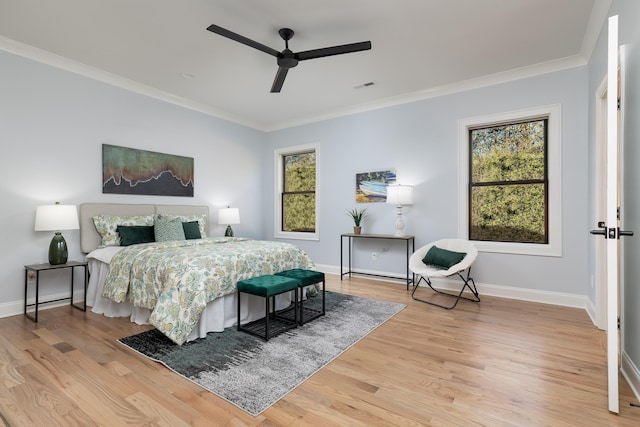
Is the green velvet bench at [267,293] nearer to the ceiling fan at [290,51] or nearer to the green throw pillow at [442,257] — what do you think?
the green throw pillow at [442,257]

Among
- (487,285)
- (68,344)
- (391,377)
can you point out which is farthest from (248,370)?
(487,285)

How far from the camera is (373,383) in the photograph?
202 cm

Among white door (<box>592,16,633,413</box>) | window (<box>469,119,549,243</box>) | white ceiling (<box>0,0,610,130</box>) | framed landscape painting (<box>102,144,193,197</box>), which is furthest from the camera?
framed landscape painting (<box>102,144,193,197</box>)

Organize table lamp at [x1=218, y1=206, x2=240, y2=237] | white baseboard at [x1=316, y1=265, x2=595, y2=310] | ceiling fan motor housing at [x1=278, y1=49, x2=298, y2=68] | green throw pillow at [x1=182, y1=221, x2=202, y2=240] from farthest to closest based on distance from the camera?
Result: table lamp at [x1=218, y1=206, x2=240, y2=237] → green throw pillow at [x1=182, y1=221, x2=202, y2=240] → white baseboard at [x1=316, y1=265, x2=595, y2=310] → ceiling fan motor housing at [x1=278, y1=49, x2=298, y2=68]

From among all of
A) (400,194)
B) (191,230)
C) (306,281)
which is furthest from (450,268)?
(191,230)

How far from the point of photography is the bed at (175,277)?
260 cm

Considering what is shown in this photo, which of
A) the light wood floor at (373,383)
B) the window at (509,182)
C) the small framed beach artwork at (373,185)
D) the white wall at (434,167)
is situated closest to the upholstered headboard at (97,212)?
the light wood floor at (373,383)

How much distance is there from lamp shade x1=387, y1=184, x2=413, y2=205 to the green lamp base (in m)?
3.83

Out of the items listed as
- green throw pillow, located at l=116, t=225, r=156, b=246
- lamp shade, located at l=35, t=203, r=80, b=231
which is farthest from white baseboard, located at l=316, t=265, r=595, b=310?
lamp shade, located at l=35, t=203, r=80, b=231

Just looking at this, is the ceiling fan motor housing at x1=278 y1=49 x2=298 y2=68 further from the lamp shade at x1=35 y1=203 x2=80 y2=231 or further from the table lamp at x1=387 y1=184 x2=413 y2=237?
the lamp shade at x1=35 y1=203 x2=80 y2=231

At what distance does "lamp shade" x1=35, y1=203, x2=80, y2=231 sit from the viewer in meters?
3.20

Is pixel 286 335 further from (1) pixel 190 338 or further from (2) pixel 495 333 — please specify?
(2) pixel 495 333

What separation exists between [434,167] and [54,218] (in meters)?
4.46

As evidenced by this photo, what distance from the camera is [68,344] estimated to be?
2555mm
